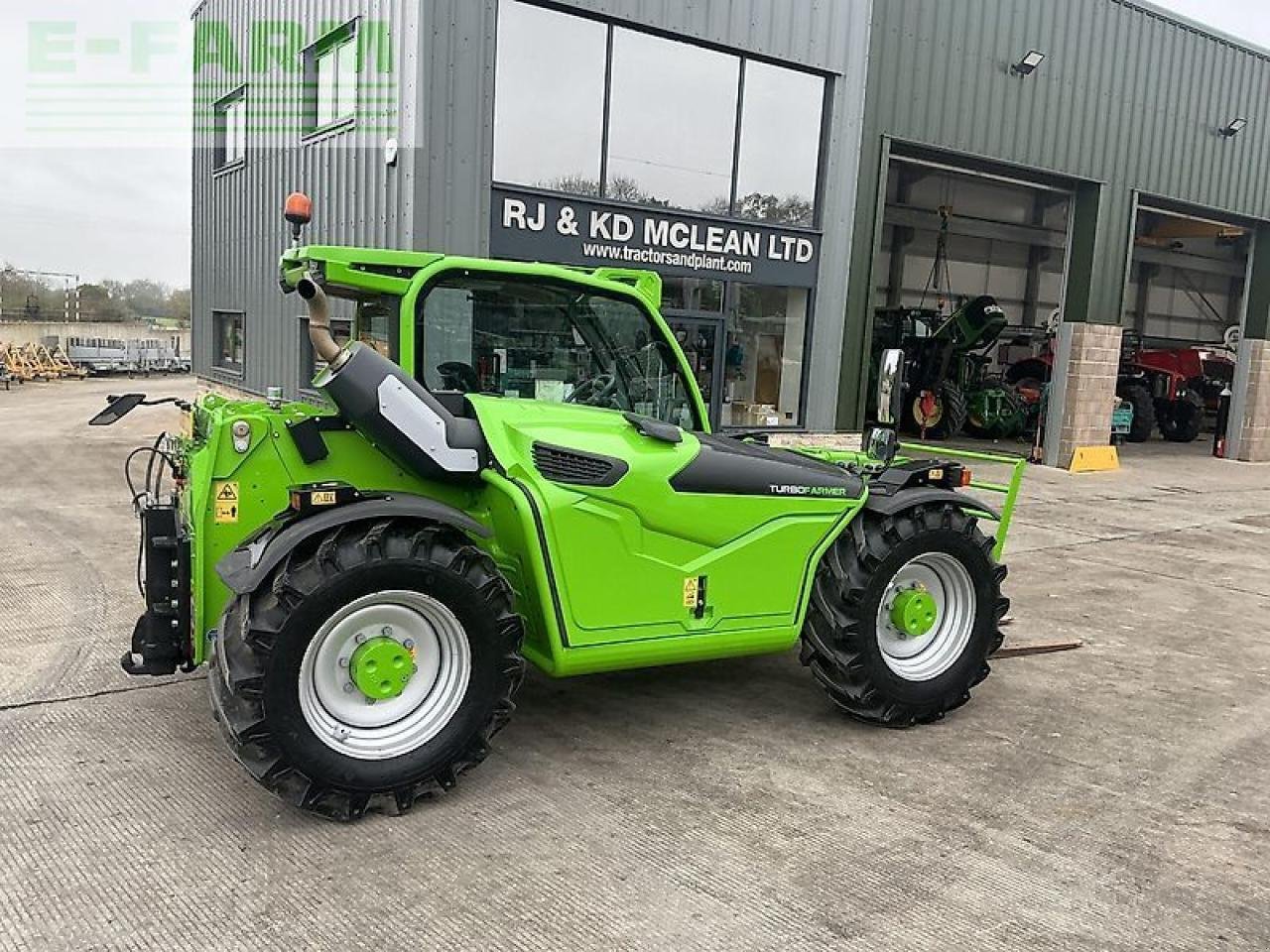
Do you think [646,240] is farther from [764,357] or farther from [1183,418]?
[1183,418]

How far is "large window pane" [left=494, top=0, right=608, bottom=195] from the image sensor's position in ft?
32.4

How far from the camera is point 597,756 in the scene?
417 centimetres

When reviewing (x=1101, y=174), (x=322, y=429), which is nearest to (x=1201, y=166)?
(x=1101, y=174)

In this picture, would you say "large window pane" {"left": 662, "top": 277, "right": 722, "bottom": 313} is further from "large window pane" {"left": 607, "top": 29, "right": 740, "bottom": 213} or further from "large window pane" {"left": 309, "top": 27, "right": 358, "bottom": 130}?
"large window pane" {"left": 309, "top": 27, "right": 358, "bottom": 130}

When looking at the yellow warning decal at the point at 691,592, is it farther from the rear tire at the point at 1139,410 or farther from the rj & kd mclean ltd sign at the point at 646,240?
the rear tire at the point at 1139,410

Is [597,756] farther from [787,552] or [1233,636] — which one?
[1233,636]

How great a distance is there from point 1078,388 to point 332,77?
1153 cm

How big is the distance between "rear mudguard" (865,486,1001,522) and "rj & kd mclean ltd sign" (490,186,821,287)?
20.7 ft

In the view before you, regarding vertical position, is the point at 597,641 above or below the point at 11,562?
above

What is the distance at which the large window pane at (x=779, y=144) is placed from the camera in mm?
11664

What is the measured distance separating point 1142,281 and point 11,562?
2834 cm

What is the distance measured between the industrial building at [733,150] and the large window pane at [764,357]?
0.03m

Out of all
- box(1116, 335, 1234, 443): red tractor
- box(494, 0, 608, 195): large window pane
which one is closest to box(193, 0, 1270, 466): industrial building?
box(494, 0, 608, 195): large window pane

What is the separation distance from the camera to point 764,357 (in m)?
12.5
